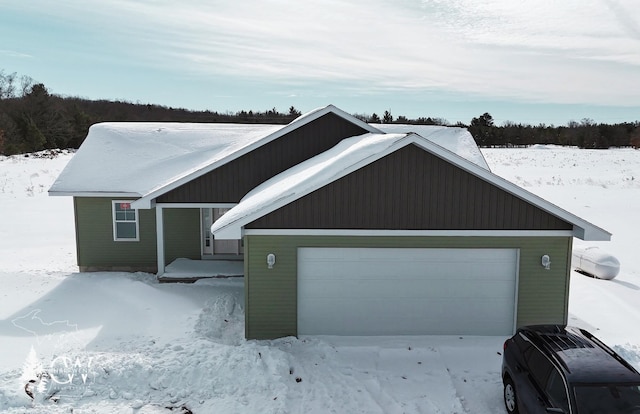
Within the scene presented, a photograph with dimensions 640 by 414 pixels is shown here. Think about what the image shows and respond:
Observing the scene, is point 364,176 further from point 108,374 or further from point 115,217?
point 115,217

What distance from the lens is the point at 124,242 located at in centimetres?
1585

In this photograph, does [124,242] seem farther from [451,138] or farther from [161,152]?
[451,138]

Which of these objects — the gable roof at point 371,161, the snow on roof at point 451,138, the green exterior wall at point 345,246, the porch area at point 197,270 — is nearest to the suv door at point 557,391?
the green exterior wall at point 345,246

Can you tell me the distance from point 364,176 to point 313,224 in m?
1.54

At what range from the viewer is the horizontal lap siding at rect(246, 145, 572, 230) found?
33.7ft

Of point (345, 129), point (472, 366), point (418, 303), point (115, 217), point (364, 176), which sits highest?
point (345, 129)

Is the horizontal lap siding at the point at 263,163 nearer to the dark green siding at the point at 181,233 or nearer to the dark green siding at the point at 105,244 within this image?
the dark green siding at the point at 181,233

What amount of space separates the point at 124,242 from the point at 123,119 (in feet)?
208

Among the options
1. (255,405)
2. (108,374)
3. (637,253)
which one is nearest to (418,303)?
(255,405)

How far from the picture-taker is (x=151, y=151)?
1753 cm

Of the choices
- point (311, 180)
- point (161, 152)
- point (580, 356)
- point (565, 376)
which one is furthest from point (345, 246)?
point (161, 152)

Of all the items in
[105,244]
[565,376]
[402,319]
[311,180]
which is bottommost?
[402,319]

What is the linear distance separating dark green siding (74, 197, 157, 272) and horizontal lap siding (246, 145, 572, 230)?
7242 mm

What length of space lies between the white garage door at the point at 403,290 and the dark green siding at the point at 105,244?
294 inches
